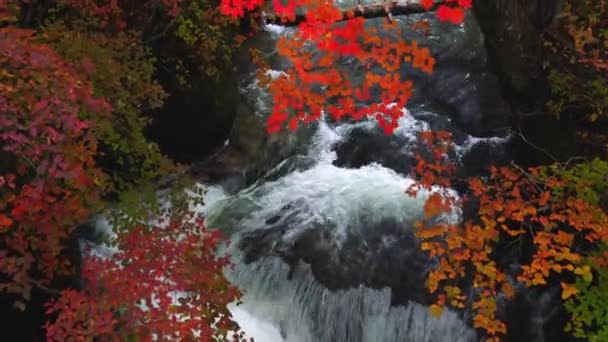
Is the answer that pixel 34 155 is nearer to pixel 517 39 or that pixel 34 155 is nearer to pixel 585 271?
pixel 585 271

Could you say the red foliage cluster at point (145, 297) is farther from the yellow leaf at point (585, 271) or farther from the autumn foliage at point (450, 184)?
the yellow leaf at point (585, 271)

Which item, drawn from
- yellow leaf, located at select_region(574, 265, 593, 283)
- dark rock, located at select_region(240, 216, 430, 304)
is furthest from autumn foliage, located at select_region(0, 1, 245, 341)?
yellow leaf, located at select_region(574, 265, 593, 283)

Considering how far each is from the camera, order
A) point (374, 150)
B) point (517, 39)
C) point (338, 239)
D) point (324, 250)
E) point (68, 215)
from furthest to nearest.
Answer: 1. point (374, 150)
2. point (338, 239)
3. point (324, 250)
4. point (517, 39)
5. point (68, 215)

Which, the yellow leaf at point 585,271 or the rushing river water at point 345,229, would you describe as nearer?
the yellow leaf at point 585,271

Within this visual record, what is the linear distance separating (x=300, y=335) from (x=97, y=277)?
2974mm

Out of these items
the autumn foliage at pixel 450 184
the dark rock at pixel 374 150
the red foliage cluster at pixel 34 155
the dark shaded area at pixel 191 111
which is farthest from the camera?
the dark rock at pixel 374 150

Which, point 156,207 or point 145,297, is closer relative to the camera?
point 145,297

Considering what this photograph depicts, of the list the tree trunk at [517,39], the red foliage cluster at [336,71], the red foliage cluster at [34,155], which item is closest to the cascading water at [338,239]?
the red foliage cluster at [336,71]

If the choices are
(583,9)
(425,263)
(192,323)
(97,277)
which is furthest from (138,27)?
(583,9)

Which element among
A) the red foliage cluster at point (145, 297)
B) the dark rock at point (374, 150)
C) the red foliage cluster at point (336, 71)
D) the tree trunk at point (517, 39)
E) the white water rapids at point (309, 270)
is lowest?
the white water rapids at point (309, 270)

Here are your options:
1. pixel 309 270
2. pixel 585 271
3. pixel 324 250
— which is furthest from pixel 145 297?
pixel 585 271

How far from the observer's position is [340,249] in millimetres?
7332

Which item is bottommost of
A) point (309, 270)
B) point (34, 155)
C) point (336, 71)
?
point (309, 270)

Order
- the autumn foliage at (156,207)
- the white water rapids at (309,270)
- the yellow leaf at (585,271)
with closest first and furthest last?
1. the autumn foliage at (156,207)
2. the yellow leaf at (585,271)
3. the white water rapids at (309,270)
